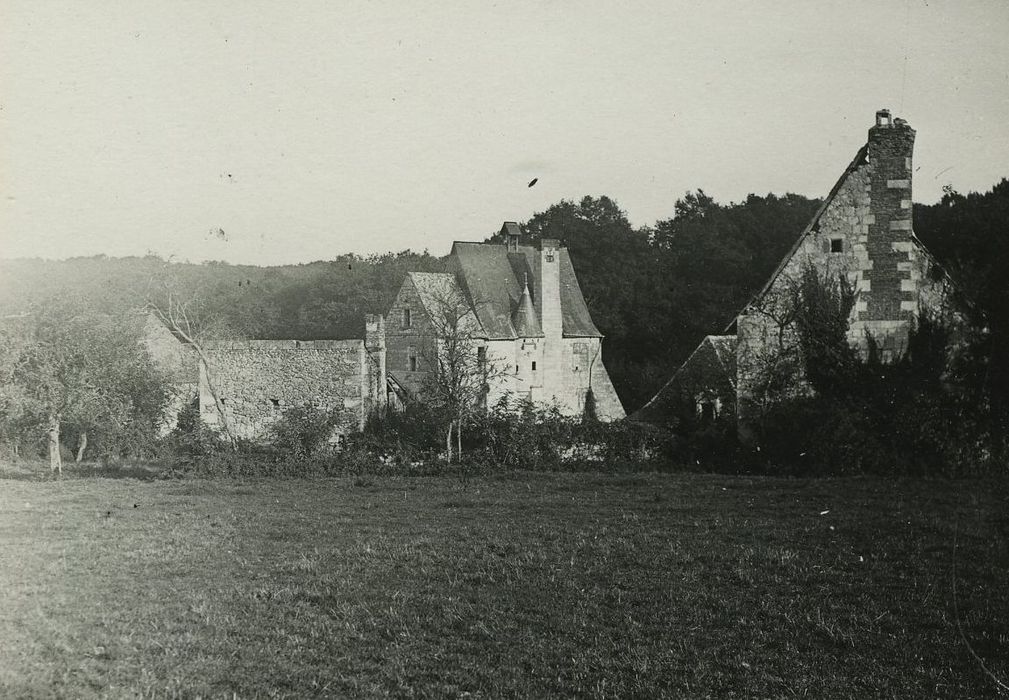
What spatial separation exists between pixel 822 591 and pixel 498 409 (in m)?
15.9

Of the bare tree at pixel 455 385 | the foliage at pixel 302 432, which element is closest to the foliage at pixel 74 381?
the foliage at pixel 302 432

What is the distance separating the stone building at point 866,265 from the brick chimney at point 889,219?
0.02 metres

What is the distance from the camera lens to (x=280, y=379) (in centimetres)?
3062

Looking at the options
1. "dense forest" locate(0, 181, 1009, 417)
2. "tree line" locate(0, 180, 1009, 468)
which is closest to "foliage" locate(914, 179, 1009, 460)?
"tree line" locate(0, 180, 1009, 468)

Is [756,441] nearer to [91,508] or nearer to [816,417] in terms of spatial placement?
[816,417]

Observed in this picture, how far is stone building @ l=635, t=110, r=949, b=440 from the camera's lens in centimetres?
2047

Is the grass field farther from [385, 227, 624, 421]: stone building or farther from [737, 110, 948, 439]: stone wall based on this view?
[385, 227, 624, 421]: stone building

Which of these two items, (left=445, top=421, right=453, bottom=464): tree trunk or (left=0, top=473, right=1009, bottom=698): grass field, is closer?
(left=0, top=473, right=1009, bottom=698): grass field

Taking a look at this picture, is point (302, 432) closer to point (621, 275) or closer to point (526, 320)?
point (526, 320)

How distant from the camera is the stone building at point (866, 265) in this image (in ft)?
67.2

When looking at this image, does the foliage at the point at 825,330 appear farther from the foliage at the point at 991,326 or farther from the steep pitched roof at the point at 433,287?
the steep pitched roof at the point at 433,287

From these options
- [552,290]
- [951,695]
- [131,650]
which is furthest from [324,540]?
[552,290]

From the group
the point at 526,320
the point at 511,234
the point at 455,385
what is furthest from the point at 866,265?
the point at 511,234

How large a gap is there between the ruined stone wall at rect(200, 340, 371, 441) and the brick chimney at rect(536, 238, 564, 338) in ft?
44.0
